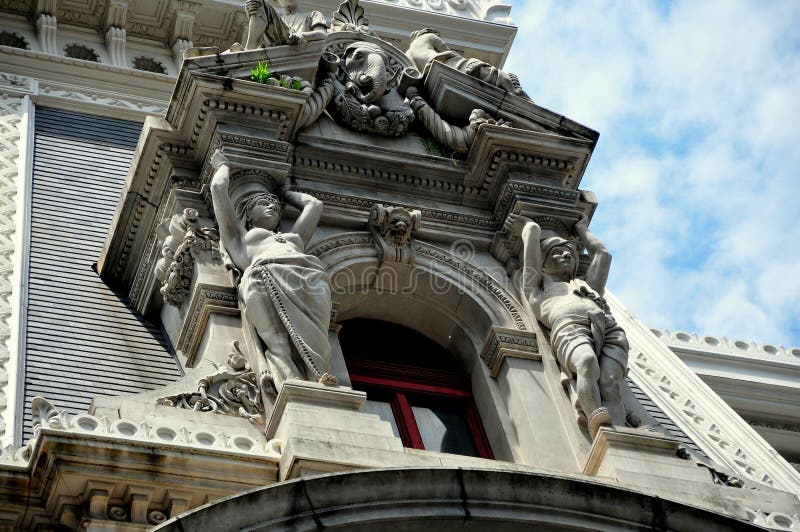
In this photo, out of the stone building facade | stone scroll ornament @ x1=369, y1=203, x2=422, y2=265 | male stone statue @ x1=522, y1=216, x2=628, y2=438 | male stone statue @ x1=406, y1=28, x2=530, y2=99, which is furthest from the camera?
→ male stone statue @ x1=406, y1=28, x2=530, y2=99

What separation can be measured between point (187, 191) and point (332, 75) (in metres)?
2.94

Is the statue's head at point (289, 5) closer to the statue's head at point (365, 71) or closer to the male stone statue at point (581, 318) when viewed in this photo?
the statue's head at point (365, 71)

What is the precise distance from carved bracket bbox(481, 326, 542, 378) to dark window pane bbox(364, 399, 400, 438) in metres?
1.21

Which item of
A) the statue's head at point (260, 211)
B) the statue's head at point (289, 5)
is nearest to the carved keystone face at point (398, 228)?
the statue's head at point (260, 211)

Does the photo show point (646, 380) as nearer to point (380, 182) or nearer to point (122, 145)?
point (380, 182)

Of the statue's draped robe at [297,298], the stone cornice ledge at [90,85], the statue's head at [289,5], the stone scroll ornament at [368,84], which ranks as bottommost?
the statue's draped robe at [297,298]

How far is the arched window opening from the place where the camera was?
64.5 ft

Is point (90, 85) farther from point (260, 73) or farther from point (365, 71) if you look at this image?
point (260, 73)

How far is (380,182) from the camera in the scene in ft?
71.4

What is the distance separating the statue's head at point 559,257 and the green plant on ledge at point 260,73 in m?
3.77

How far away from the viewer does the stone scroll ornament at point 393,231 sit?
20672 millimetres

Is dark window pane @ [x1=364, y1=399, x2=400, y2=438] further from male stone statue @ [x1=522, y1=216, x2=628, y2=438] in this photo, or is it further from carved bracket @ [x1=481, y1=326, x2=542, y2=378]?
male stone statue @ [x1=522, y1=216, x2=628, y2=438]

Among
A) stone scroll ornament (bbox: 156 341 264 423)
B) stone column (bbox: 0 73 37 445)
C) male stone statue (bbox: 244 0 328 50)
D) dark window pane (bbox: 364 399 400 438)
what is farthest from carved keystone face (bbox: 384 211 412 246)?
stone column (bbox: 0 73 37 445)

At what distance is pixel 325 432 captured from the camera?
54.9 feet
